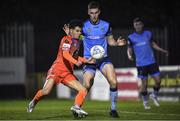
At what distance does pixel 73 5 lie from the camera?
39.5m

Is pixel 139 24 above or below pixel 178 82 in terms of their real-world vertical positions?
above

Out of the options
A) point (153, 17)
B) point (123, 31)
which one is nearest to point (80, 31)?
point (123, 31)

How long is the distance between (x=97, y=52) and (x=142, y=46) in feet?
22.0

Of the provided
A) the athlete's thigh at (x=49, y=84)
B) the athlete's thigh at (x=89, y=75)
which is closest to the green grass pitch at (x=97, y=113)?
the athlete's thigh at (x=49, y=84)

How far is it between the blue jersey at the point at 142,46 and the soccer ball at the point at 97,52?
20.9 feet

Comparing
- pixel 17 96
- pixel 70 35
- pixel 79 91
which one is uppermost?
pixel 70 35

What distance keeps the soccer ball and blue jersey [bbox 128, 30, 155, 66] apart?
6.36 meters

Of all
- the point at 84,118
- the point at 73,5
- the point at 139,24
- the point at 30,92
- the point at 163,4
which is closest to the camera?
the point at 84,118

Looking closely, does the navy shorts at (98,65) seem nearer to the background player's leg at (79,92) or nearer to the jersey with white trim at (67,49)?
the jersey with white trim at (67,49)

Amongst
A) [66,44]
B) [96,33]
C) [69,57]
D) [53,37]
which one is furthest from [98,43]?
[53,37]

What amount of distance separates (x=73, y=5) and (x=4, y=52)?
21.1ft

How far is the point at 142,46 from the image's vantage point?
2158cm

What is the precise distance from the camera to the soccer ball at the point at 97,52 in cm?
1500

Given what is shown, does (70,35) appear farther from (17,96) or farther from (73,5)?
(73,5)
